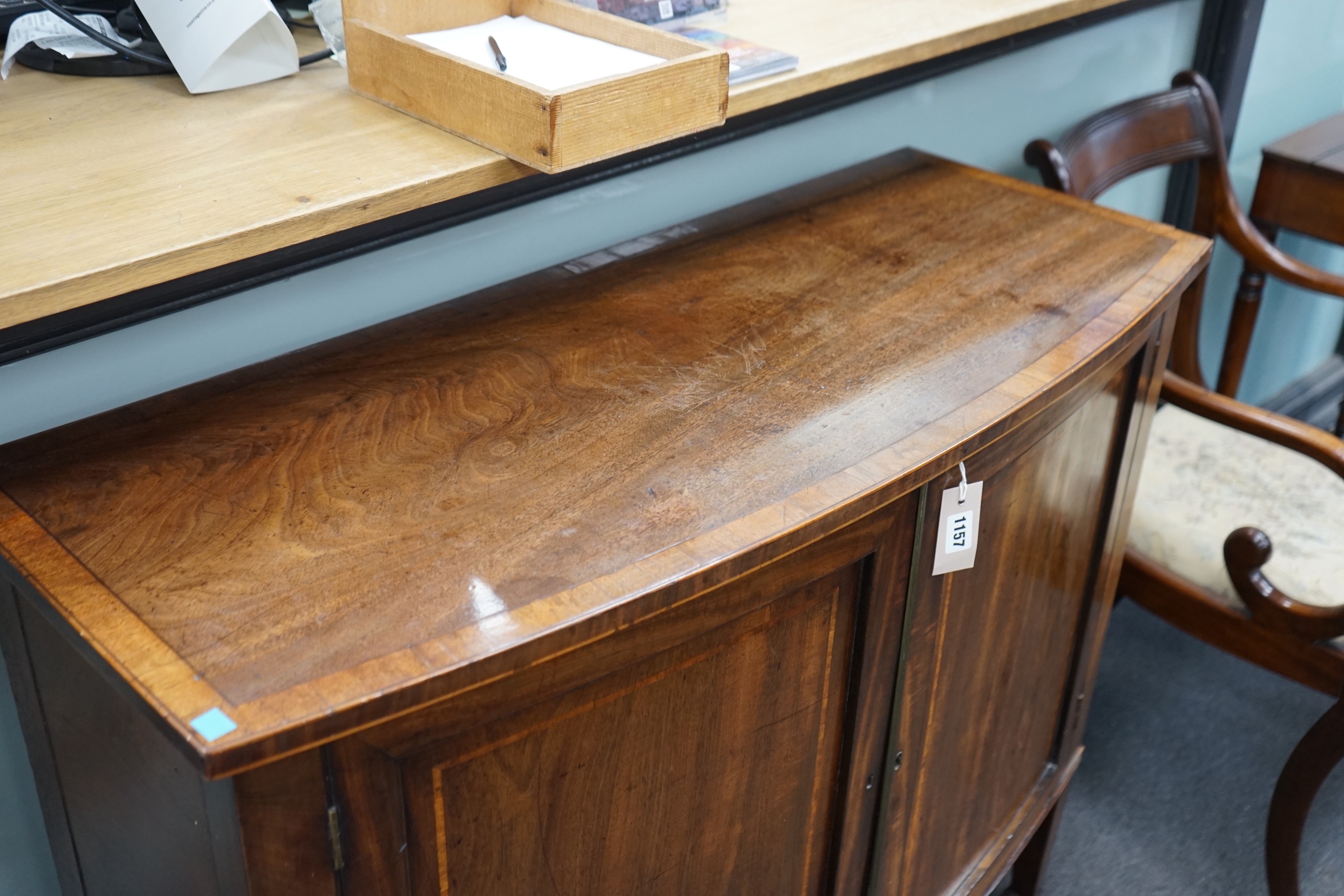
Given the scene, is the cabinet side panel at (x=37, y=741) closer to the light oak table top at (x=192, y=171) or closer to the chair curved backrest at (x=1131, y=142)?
the light oak table top at (x=192, y=171)

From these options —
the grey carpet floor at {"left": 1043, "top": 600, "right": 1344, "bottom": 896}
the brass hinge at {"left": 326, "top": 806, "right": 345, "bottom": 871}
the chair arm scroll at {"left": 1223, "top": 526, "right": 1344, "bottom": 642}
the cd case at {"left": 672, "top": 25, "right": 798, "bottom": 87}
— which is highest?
the cd case at {"left": 672, "top": 25, "right": 798, "bottom": 87}

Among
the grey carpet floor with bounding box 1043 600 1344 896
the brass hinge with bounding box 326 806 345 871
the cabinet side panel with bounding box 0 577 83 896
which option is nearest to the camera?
the brass hinge with bounding box 326 806 345 871

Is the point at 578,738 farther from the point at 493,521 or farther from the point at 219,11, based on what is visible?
the point at 219,11

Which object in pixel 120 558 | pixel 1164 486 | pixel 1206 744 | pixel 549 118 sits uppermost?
pixel 549 118

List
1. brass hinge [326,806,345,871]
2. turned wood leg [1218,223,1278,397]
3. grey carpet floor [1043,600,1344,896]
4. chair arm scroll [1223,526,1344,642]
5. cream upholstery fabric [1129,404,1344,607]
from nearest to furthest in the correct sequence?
brass hinge [326,806,345,871] → chair arm scroll [1223,526,1344,642] → cream upholstery fabric [1129,404,1344,607] → grey carpet floor [1043,600,1344,896] → turned wood leg [1218,223,1278,397]

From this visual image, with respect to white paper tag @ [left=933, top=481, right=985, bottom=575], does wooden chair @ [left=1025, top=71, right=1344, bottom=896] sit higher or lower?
lower

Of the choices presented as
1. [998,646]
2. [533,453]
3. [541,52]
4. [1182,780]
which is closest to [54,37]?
[541,52]

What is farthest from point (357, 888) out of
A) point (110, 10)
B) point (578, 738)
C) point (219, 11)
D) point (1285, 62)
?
point (1285, 62)

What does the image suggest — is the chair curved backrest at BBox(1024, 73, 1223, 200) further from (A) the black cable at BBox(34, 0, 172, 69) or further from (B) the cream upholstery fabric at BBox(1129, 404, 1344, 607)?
(A) the black cable at BBox(34, 0, 172, 69)

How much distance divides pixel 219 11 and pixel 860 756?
0.70 m

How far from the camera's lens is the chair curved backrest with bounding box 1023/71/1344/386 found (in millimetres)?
1402

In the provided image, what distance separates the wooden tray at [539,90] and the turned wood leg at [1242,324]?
1220mm

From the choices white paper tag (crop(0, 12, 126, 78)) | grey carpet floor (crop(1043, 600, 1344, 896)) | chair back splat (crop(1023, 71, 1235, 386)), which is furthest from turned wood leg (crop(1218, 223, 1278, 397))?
white paper tag (crop(0, 12, 126, 78))

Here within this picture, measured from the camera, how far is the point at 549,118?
0.74 m
